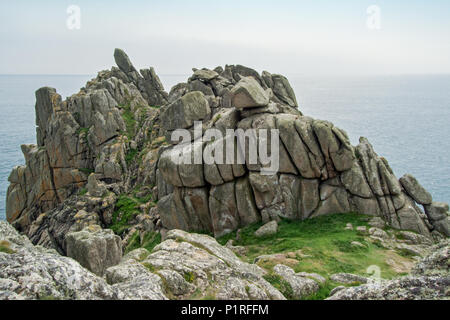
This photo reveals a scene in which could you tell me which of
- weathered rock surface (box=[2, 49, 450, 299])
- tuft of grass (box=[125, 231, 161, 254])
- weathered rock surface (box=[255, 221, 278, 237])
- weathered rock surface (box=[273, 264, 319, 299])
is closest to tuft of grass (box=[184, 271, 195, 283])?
weathered rock surface (box=[2, 49, 450, 299])

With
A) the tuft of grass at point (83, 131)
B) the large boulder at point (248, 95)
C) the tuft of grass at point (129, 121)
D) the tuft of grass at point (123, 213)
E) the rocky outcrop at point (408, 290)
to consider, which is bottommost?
the tuft of grass at point (123, 213)

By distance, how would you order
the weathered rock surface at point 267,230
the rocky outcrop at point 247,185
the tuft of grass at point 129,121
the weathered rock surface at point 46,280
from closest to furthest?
the weathered rock surface at point 46,280
the weathered rock surface at point 267,230
the rocky outcrop at point 247,185
the tuft of grass at point 129,121

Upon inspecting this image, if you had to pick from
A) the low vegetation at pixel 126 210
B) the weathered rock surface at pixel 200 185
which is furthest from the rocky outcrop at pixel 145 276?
the low vegetation at pixel 126 210

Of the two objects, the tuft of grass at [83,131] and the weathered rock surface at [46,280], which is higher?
the tuft of grass at [83,131]

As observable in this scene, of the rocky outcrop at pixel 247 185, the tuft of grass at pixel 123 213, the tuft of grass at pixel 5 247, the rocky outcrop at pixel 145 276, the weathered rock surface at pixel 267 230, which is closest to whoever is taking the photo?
the rocky outcrop at pixel 145 276

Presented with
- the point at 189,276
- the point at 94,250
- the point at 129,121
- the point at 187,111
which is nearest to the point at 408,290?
the point at 189,276

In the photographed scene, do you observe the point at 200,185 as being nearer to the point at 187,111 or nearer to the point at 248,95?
the point at 187,111

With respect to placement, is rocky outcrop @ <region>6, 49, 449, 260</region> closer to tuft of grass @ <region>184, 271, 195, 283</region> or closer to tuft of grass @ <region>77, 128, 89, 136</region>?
tuft of grass @ <region>77, 128, 89, 136</region>

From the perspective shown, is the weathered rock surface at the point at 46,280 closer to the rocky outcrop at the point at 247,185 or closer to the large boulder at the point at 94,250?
the large boulder at the point at 94,250

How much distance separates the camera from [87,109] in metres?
72.1

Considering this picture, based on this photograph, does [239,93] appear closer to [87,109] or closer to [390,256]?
[390,256]

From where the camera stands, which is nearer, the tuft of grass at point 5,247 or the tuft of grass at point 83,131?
the tuft of grass at point 5,247

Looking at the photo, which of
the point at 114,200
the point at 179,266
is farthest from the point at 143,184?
the point at 179,266

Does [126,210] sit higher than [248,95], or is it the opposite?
[248,95]
